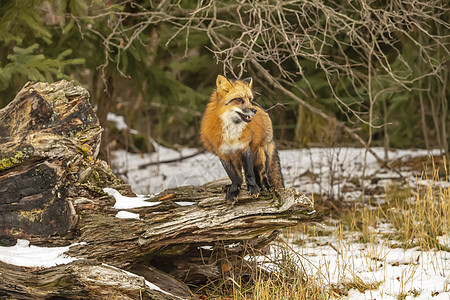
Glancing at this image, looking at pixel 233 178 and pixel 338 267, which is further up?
pixel 233 178

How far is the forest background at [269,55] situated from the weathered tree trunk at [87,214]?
1.35 m

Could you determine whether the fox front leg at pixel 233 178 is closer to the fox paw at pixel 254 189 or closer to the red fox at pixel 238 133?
the red fox at pixel 238 133

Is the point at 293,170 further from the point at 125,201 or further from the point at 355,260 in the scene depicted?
the point at 125,201

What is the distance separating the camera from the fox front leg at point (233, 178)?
4.40 m

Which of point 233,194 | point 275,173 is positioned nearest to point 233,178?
point 233,194

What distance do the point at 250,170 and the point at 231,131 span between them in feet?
1.29

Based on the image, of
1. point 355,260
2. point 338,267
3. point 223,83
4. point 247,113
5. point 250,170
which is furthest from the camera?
point 355,260

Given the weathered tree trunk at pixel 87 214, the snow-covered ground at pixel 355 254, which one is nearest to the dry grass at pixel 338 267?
the snow-covered ground at pixel 355 254

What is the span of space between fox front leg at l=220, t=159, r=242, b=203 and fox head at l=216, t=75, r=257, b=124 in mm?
409

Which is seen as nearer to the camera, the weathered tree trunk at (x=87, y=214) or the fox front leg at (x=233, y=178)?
the weathered tree trunk at (x=87, y=214)

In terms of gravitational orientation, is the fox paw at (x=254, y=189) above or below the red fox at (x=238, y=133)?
→ below

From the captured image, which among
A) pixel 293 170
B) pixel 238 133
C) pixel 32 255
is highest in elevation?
pixel 238 133

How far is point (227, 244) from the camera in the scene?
517cm

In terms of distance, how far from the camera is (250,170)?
14.3 ft
